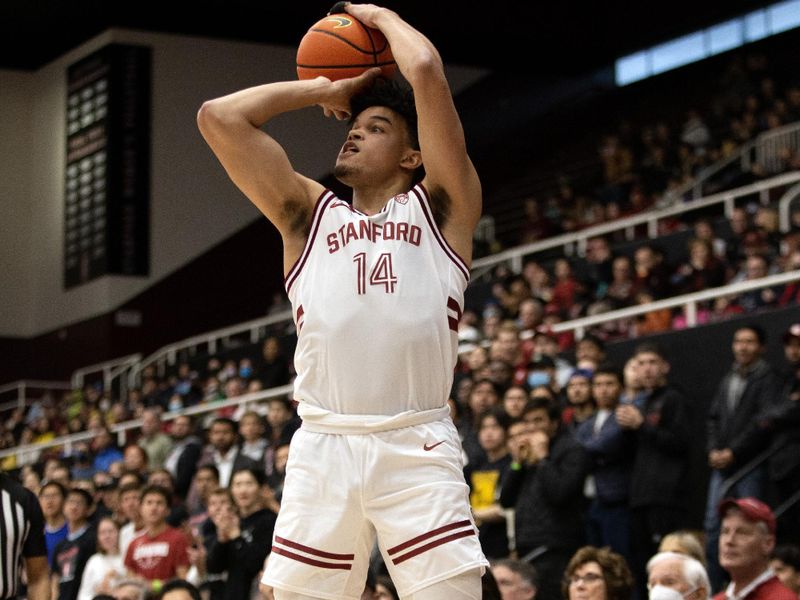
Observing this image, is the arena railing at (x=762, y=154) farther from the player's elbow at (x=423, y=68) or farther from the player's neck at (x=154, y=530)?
the player's elbow at (x=423, y=68)

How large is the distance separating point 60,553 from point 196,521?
1071 mm

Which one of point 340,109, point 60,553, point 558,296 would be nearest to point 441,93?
point 340,109

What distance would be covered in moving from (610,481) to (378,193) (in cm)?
448

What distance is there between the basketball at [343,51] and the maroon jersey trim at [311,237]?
44 cm

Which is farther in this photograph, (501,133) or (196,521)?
(501,133)

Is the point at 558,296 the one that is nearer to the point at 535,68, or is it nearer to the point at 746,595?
the point at 746,595

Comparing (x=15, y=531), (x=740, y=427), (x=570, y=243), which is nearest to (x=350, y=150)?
(x=15, y=531)

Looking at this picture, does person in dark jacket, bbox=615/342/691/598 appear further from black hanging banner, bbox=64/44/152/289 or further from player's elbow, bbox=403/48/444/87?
black hanging banner, bbox=64/44/152/289

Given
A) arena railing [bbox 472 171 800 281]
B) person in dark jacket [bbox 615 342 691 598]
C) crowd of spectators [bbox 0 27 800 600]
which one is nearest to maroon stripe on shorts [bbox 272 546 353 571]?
crowd of spectators [bbox 0 27 800 600]

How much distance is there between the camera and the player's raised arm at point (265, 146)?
3.97 meters

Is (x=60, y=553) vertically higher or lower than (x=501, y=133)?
lower

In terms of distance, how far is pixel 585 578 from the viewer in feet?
20.6

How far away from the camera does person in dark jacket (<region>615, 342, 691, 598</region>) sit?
8000 mm

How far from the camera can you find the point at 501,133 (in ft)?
79.4
